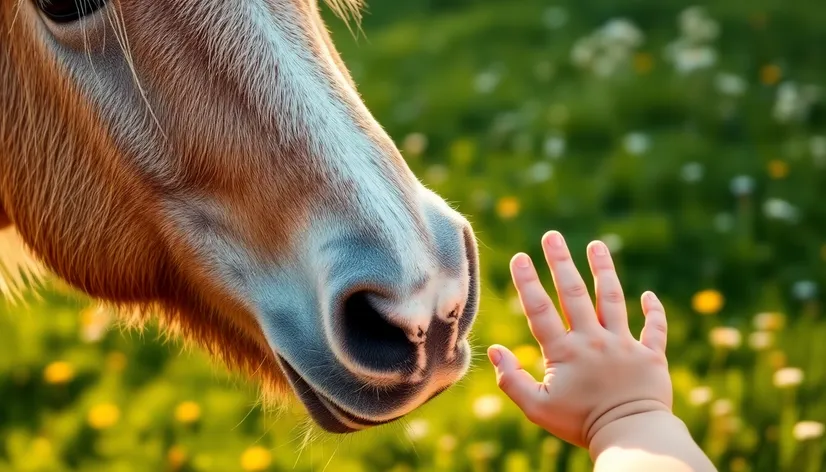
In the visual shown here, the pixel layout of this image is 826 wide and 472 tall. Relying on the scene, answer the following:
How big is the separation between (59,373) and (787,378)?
86.5 inches

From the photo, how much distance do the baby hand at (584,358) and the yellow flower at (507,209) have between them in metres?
2.10

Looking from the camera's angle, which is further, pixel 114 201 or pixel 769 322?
pixel 769 322

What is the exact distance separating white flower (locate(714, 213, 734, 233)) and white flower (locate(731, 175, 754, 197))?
11 cm

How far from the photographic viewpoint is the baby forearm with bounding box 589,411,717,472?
55.2 inches

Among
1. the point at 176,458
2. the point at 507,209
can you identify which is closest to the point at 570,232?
the point at 507,209

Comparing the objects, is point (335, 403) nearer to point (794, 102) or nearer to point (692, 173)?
point (692, 173)

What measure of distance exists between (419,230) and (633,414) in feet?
1.45

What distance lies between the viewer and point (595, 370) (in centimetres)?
152

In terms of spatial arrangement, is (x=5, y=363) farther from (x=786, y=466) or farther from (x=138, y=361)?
→ (x=786, y=466)

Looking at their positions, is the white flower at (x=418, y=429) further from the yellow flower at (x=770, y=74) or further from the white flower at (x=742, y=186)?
the yellow flower at (x=770, y=74)

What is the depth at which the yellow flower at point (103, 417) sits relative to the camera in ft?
9.34

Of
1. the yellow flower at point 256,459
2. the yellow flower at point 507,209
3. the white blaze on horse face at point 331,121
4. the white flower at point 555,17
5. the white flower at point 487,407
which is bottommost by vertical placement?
the white flower at point 555,17

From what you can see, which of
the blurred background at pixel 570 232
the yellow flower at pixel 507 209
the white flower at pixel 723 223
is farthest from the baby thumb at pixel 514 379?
the white flower at pixel 723 223

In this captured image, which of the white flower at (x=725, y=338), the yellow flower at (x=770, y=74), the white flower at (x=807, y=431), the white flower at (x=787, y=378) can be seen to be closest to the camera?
the white flower at (x=807, y=431)
